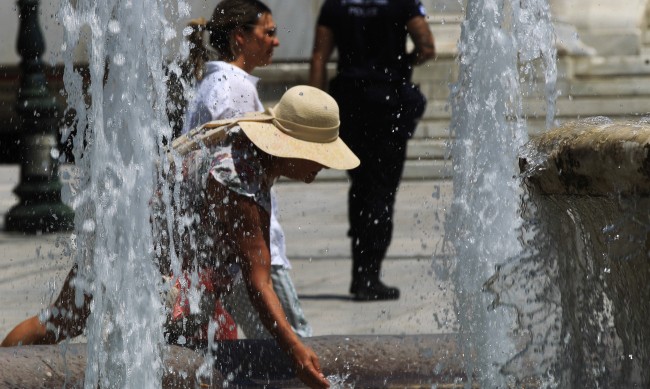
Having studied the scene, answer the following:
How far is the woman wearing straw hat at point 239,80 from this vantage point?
491 centimetres

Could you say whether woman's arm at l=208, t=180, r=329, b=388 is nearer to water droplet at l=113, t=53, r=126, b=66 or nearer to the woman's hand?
the woman's hand

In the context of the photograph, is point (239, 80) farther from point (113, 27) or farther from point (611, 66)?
point (611, 66)

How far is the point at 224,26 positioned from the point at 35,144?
612 centimetres

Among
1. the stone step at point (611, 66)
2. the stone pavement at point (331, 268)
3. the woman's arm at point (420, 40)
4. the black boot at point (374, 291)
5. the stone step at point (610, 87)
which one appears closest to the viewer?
the stone pavement at point (331, 268)

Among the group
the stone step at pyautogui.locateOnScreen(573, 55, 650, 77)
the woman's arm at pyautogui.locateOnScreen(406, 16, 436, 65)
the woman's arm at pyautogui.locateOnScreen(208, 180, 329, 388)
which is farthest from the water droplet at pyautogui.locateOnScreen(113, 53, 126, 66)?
the stone step at pyautogui.locateOnScreen(573, 55, 650, 77)

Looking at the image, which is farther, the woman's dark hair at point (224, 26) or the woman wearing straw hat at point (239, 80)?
the woman's dark hair at point (224, 26)

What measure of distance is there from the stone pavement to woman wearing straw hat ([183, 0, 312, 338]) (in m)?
0.58

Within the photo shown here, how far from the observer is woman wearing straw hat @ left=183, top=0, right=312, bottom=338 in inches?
193

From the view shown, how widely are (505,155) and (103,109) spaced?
5.01 ft

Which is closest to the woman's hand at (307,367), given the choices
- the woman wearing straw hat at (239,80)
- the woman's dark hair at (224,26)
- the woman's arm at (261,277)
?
the woman's arm at (261,277)

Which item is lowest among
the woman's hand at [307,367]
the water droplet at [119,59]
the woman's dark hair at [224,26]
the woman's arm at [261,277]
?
the woman's hand at [307,367]

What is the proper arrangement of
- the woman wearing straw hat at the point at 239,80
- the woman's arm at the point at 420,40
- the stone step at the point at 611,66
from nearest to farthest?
1. the woman wearing straw hat at the point at 239,80
2. the woman's arm at the point at 420,40
3. the stone step at the point at 611,66

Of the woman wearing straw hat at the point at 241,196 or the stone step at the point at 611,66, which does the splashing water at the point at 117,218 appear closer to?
the woman wearing straw hat at the point at 241,196

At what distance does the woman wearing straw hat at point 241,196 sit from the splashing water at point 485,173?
60 cm
